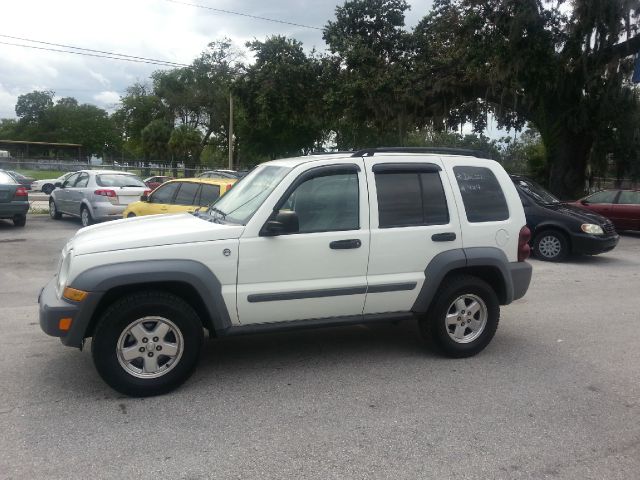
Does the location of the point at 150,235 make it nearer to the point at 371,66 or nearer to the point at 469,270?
the point at 469,270

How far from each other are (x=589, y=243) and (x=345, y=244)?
780 centimetres

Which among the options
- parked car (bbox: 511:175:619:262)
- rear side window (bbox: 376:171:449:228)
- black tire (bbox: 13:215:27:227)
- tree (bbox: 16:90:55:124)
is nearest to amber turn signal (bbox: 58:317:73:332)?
rear side window (bbox: 376:171:449:228)

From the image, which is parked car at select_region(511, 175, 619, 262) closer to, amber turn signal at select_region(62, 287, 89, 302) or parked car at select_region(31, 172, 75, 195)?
amber turn signal at select_region(62, 287, 89, 302)

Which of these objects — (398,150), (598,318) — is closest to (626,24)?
(598,318)

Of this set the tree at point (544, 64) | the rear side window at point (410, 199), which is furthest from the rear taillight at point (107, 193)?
Answer: the tree at point (544, 64)

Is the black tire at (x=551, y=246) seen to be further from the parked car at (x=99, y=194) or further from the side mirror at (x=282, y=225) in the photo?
the parked car at (x=99, y=194)

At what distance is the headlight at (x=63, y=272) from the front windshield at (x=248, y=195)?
1.21 m

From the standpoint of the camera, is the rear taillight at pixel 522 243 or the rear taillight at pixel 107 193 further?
the rear taillight at pixel 107 193

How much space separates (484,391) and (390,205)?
1.66 meters

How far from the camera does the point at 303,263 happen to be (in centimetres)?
462

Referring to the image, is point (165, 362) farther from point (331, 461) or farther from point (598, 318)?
point (598, 318)

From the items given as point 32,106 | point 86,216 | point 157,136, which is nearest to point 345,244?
point 86,216

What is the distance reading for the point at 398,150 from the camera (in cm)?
525

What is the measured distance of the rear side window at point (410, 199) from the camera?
4957 mm
